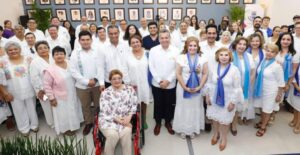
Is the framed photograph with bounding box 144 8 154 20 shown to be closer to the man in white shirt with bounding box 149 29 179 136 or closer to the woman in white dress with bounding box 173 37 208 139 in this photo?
the man in white shirt with bounding box 149 29 179 136

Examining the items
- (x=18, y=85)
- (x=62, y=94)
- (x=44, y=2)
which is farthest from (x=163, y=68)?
(x=44, y=2)

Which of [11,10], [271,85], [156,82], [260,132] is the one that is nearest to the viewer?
[271,85]

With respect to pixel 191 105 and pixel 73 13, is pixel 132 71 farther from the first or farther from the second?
pixel 73 13

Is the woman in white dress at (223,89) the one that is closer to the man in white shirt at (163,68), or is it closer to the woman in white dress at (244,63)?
the woman in white dress at (244,63)

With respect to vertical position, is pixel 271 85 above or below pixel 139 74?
below

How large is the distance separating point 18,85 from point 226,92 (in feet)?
9.79

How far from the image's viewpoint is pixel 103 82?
358cm

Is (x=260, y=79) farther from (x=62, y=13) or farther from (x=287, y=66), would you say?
(x=62, y=13)

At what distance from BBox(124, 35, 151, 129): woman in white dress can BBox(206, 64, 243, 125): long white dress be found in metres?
0.92

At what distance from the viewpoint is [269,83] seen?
3.46 meters

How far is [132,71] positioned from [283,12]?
6.15 m

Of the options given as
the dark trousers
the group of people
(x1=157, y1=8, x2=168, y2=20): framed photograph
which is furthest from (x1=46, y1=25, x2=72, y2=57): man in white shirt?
(x1=157, y1=8, x2=168, y2=20): framed photograph

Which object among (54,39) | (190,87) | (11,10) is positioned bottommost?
Answer: (190,87)

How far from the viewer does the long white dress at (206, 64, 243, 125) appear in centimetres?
305
